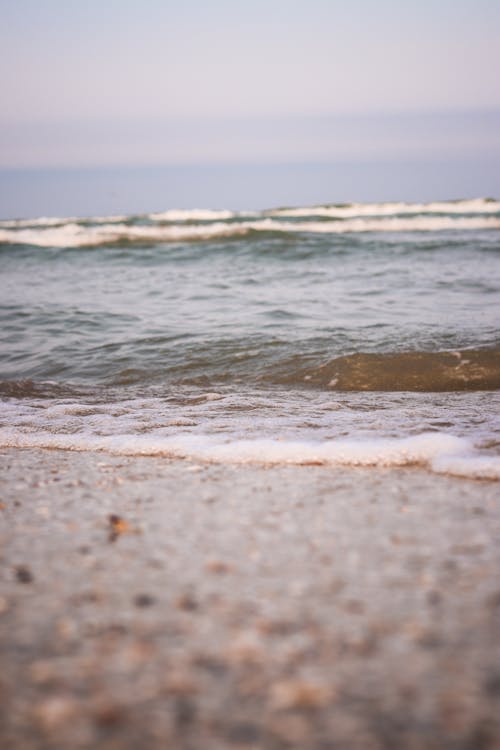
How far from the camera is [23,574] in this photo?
1.27 m

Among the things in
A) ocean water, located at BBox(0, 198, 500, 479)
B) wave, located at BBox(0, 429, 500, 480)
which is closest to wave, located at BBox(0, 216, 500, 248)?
ocean water, located at BBox(0, 198, 500, 479)

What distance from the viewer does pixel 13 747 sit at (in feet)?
2.60

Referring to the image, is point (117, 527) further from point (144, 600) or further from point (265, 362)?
point (265, 362)

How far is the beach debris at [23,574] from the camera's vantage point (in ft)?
4.07

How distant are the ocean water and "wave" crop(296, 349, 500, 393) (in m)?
0.01

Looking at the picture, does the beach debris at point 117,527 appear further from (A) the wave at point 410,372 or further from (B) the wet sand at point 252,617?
(A) the wave at point 410,372

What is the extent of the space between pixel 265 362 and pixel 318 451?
185 centimetres

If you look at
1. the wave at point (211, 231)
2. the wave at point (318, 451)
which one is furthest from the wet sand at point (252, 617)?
the wave at point (211, 231)

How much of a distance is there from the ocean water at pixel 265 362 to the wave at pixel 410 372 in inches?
0.5

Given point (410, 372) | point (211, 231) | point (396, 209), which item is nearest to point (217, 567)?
point (410, 372)

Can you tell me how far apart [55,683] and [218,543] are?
1.79ft

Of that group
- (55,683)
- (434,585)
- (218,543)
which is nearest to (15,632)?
(55,683)

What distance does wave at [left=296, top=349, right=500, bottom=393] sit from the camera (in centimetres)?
345

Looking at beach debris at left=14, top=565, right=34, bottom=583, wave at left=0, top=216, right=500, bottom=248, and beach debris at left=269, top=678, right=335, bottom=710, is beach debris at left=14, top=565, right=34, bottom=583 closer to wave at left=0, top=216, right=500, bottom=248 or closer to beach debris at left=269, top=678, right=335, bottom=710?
beach debris at left=269, top=678, right=335, bottom=710
